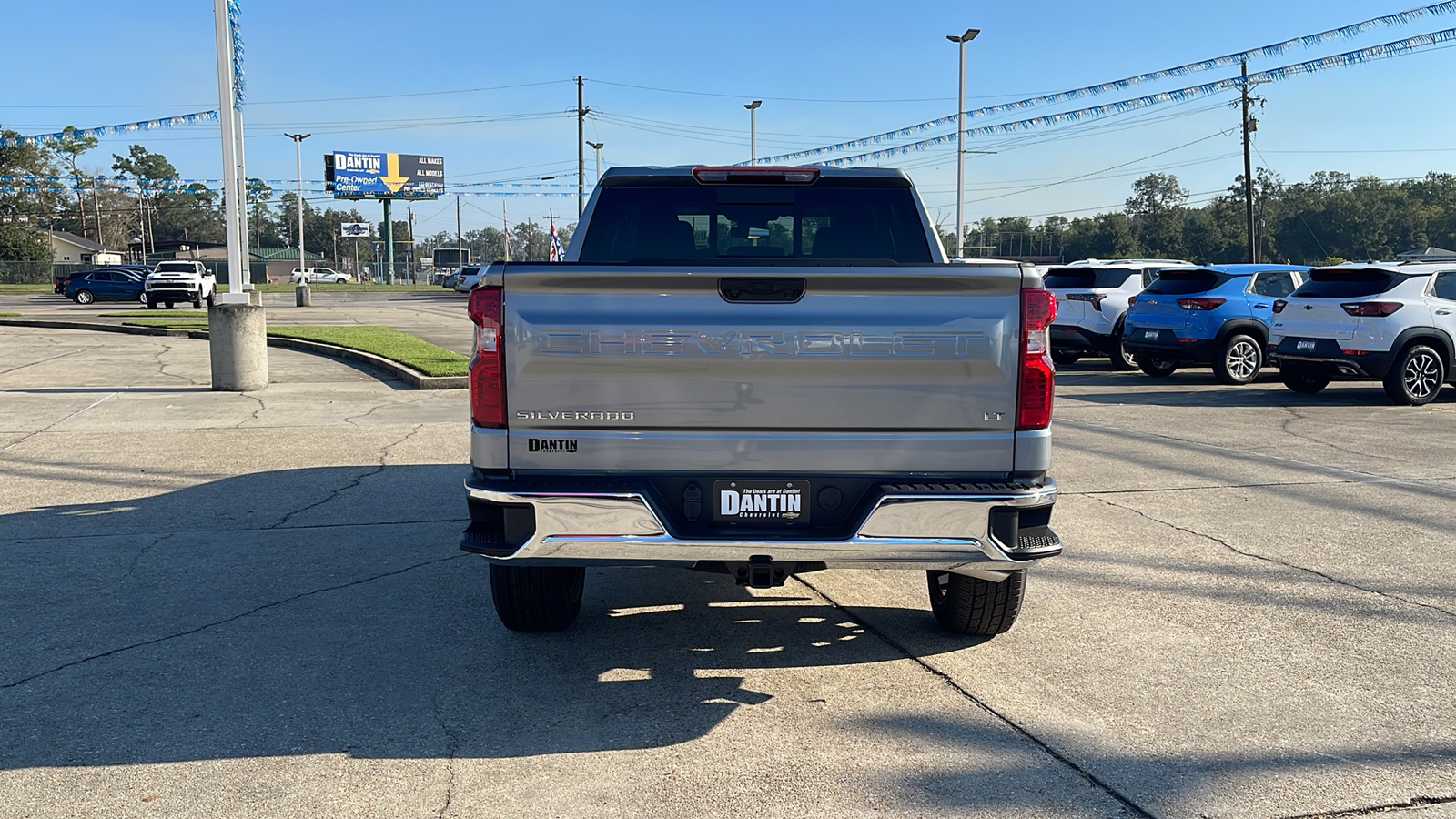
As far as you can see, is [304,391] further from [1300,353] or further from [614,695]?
[1300,353]

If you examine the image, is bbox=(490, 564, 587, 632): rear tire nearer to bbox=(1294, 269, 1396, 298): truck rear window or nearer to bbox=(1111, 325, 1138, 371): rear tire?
bbox=(1294, 269, 1396, 298): truck rear window

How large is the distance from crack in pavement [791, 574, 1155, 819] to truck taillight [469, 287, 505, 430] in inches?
79.7

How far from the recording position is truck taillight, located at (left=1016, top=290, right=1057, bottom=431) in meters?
4.01

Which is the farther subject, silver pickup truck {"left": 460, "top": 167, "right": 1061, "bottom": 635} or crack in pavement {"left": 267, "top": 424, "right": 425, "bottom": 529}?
crack in pavement {"left": 267, "top": 424, "right": 425, "bottom": 529}

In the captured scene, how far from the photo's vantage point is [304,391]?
48.1ft

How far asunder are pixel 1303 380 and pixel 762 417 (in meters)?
13.9

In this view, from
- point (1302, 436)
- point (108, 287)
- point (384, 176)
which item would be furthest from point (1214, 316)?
point (384, 176)

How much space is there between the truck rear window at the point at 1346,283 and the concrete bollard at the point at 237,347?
1316cm

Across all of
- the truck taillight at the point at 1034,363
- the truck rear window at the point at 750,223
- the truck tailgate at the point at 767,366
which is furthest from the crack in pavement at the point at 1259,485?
the truck tailgate at the point at 767,366

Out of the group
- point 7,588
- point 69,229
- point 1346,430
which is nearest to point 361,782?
point 7,588

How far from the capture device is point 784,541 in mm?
4016

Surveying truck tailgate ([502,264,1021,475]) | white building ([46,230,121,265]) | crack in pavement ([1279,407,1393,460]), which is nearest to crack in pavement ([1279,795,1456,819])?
truck tailgate ([502,264,1021,475])

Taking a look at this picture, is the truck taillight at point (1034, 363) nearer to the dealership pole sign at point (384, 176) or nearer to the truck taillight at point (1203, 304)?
the truck taillight at point (1203, 304)

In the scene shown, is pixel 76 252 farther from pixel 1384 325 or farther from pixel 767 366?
pixel 767 366
